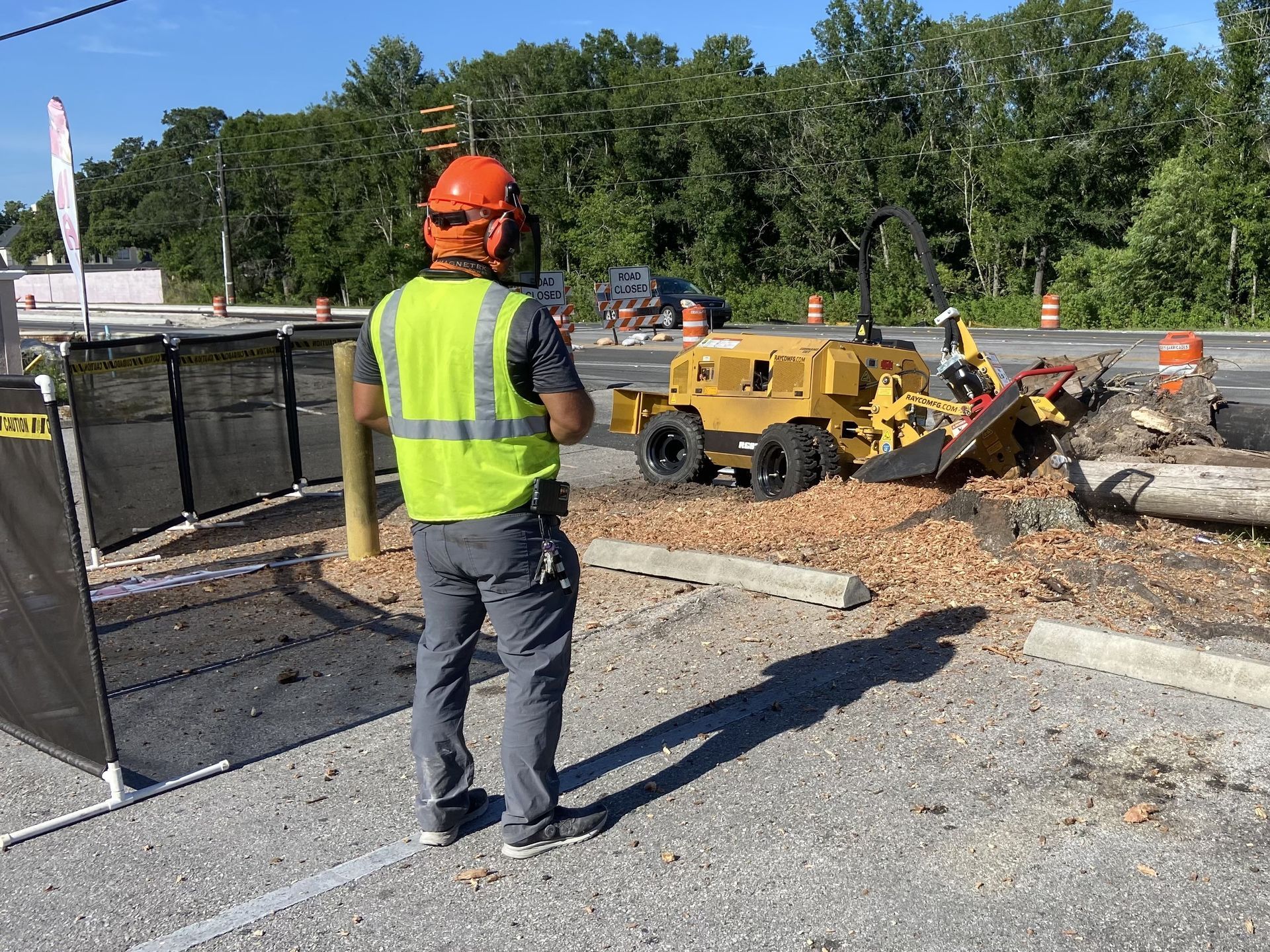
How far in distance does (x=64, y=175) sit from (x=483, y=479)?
11.5m

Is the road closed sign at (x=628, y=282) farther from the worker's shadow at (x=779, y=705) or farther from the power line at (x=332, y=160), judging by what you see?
the power line at (x=332, y=160)

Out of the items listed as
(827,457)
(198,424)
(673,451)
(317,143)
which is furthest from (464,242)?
(317,143)

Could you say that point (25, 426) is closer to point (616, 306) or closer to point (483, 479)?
point (483, 479)

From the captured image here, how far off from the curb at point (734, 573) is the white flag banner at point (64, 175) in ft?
28.3

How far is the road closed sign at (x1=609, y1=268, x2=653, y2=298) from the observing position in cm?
2353

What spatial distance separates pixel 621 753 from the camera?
15.2 ft

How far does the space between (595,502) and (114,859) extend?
21.9ft

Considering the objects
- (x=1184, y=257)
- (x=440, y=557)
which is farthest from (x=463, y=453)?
(x=1184, y=257)

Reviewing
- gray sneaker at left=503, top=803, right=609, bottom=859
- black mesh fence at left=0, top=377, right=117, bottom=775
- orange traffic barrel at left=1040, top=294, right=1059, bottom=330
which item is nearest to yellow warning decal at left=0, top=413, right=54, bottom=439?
black mesh fence at left=0, top=377, right=117, bottom=775

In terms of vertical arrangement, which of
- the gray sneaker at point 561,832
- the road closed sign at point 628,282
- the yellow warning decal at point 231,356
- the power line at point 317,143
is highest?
the power line at point 317,143

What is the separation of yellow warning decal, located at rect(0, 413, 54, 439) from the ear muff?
1785 mm

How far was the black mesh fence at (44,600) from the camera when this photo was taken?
4.29 meters

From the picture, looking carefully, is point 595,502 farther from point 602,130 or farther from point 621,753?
point 602,130

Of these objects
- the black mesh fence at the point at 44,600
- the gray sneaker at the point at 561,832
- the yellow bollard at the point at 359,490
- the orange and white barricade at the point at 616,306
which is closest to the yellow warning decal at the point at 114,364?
the yellow bollard at the point at 359,490
